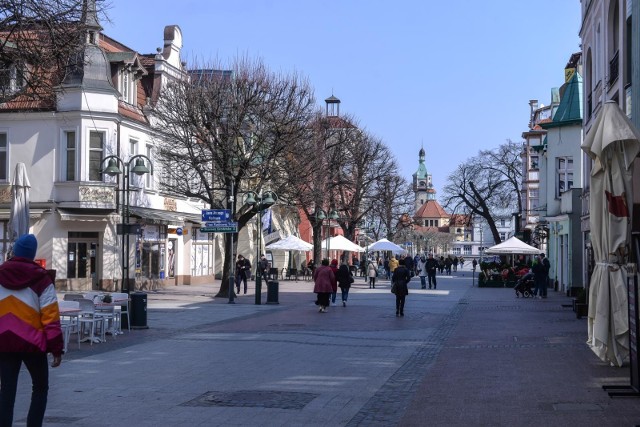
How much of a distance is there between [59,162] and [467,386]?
2921 centimetres

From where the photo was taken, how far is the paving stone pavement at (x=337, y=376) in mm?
10125

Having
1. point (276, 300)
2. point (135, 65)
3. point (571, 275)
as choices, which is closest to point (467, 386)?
point (276, 300)

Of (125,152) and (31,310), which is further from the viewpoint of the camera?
(125,152)

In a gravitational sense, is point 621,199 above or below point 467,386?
above

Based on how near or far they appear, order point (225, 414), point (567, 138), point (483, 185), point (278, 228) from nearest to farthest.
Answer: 1. point (225, 414)
2. point (567, 138)
3. point (278, 228)
4. point (483, 185)

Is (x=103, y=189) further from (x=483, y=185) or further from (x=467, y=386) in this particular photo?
(x=483, y=185)

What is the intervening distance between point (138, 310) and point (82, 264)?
715 inches

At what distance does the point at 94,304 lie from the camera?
758 inches

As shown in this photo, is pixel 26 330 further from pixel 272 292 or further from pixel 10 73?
pixel 272 292

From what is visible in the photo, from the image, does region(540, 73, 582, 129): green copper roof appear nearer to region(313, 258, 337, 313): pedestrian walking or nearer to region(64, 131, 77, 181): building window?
region(313, 258, 337, 313): pedestrian walking

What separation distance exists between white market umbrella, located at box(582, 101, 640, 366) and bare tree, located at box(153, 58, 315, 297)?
69.4 ft

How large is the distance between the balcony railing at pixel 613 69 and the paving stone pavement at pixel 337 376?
644cm

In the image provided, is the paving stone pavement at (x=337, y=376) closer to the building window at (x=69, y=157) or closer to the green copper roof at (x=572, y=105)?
the building window at (x=69, y=157)

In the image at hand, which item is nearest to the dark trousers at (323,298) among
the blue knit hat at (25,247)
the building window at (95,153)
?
the building window at (95,153)
